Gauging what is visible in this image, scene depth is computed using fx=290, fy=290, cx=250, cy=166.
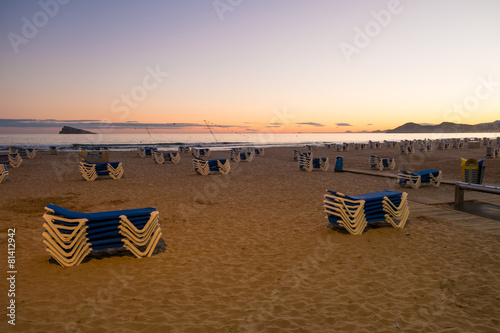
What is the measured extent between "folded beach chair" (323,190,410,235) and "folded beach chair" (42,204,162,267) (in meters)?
3.81

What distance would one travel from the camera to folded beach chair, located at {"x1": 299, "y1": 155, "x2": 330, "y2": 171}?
18022mm

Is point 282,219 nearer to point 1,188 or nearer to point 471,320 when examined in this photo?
point 471,320

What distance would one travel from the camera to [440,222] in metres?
7.14

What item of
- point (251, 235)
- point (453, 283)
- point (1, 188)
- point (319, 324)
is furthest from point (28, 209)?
point (453, 283)

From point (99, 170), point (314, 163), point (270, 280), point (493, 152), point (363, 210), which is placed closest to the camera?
point (270, 280)

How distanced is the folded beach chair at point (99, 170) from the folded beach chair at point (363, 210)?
38.5 ft

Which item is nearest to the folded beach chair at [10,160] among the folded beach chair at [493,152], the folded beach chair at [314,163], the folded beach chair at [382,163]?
the folded beach chair at [314,163]

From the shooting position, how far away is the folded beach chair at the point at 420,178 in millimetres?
11742

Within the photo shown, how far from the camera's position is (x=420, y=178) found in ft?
38.6

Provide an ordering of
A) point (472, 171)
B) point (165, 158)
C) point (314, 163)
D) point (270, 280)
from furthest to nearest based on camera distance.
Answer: point (165, 158) → point (314, 163) → point (472, 171) → point (270, 280)

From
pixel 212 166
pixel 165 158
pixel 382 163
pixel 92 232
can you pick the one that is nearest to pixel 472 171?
pixel 382 163

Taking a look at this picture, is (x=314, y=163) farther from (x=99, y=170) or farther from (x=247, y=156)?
(x=99, y=170)

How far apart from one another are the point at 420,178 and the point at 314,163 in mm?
7115

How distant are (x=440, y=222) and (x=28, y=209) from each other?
1139 centimetres
